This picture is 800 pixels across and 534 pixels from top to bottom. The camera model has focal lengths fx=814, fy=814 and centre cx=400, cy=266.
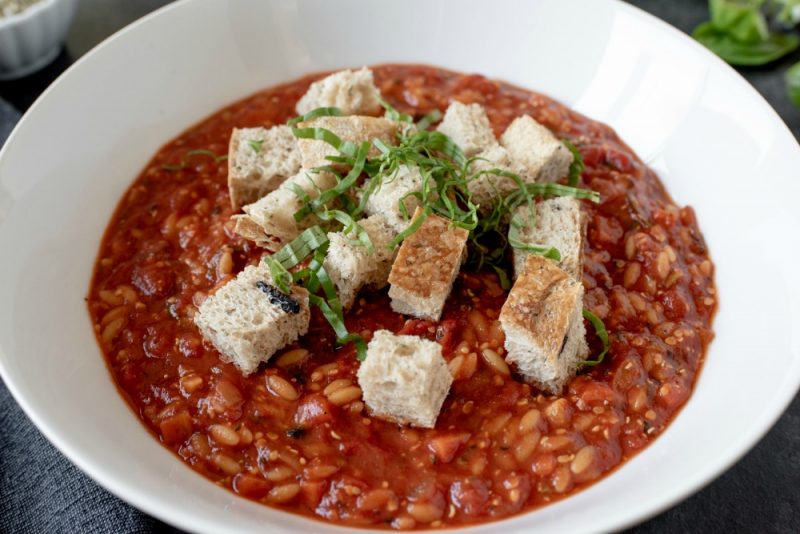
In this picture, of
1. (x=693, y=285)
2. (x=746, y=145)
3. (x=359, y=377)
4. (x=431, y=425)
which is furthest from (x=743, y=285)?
(x=359, y=377)

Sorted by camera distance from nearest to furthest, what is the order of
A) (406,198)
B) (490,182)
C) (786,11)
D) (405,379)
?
1. (405,379)
2. (406,198)
3. (490,182)
4. (786,11)

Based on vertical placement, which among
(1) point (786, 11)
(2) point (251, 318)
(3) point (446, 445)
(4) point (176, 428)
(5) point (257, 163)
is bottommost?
(4) point (176, 428)

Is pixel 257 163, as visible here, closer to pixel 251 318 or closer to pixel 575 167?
pixel 251 318

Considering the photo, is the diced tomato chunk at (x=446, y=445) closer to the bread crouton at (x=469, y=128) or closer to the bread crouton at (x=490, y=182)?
the bread crouton at (x=490, y=182)

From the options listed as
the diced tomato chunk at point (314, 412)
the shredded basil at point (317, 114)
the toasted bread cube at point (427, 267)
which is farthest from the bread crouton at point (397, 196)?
the diced tomato chunk at point (314, 412)

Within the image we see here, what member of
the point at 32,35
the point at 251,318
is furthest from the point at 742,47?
the point at 32,35

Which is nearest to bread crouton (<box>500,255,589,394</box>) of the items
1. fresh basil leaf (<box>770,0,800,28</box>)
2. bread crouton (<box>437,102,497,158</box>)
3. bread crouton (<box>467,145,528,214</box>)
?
bread crouton (<box>467,145,528,214</box>)
